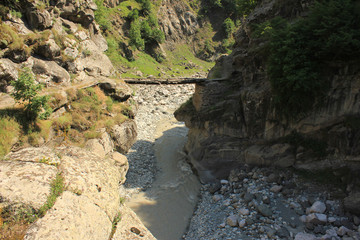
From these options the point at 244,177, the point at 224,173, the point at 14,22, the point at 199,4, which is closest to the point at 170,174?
the point at 224,173

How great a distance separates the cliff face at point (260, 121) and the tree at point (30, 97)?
12.0 meters

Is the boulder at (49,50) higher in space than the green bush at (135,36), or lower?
lower

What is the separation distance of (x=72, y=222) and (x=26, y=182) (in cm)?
154

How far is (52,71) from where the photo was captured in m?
16.5

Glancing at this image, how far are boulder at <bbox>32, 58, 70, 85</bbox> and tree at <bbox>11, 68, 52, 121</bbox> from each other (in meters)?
3.86

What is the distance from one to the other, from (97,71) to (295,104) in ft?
57.7

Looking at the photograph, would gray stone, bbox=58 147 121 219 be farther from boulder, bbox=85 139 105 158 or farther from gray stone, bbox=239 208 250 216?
gray stone, bbox=239 208 250 216

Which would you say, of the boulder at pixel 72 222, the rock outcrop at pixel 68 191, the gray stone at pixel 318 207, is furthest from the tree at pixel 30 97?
the gray stone at pixel 318 207

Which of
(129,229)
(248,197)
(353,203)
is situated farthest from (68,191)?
(353,203)

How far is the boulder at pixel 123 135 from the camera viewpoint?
15944mm

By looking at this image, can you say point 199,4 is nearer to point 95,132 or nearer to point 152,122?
point 152,122

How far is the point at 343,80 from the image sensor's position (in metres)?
13.2

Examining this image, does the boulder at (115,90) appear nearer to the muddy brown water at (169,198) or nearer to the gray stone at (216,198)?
the muddy brown water at (169,198)

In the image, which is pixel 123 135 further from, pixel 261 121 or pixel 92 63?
pixel 261 121
